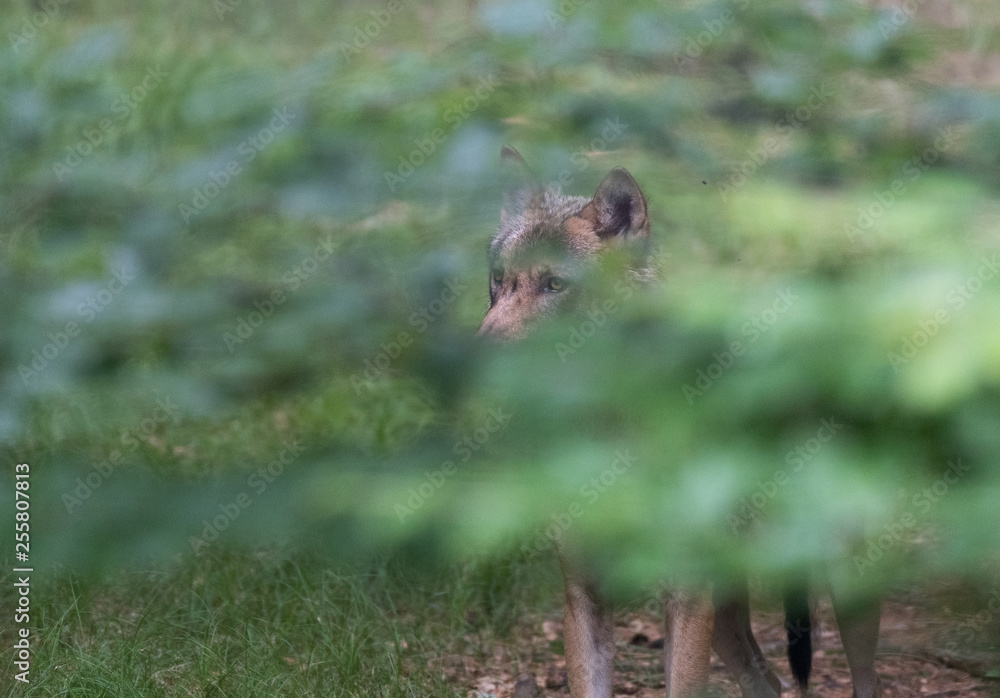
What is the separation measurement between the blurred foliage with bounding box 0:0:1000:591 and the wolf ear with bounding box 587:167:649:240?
446mm

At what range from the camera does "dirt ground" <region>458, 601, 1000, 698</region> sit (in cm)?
436

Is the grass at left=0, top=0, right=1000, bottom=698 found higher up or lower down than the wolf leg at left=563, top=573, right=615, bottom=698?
higher up

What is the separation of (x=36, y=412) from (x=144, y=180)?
1.90 ft

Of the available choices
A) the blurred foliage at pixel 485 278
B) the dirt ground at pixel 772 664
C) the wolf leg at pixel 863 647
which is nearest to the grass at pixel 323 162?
the blurred foliage at pixel 485 278

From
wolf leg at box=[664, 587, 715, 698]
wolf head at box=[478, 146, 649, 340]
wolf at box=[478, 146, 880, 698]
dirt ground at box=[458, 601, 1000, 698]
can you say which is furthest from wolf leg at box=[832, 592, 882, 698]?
wolf head at box=[478, 146, 649, 340]

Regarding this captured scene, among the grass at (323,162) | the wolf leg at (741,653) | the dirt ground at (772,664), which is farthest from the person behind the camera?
the dirt ground at (772,664)

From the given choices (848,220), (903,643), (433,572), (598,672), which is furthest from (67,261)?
(903,643)

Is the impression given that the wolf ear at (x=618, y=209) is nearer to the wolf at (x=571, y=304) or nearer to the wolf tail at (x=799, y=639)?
the wolf at (x=571, y=304)

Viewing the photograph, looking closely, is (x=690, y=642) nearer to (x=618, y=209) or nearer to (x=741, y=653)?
(x=741, y=653)

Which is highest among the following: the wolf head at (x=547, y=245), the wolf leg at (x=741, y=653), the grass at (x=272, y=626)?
the wolf head at (x=547, y=245)

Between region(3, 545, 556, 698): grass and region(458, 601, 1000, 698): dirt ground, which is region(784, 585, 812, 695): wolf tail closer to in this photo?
region(458, 601, 1000, 698): dirt ground

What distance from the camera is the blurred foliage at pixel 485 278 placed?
46.3 inches

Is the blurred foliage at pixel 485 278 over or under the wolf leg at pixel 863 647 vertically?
over

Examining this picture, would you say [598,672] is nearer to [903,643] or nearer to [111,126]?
[903,643]
